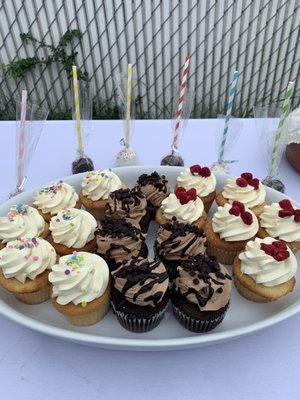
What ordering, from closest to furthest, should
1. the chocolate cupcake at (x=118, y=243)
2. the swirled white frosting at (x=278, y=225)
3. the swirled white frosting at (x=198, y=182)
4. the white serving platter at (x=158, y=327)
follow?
the white serving platter at (x=158, y=327), the chocolate cupcake at (x=118, y=243), the swirled white frosting at (x=278, y=225), the swirled white frosting at (x=198, y=182)

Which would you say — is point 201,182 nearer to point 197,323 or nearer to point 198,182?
point 198,182

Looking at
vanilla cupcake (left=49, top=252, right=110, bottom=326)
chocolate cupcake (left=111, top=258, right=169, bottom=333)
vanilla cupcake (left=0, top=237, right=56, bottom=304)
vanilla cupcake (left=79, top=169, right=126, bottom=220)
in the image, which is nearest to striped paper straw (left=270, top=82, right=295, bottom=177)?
vanilla cupcake (left=79, top=169, right=126, bottom=220)

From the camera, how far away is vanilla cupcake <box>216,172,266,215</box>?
1.62 meters

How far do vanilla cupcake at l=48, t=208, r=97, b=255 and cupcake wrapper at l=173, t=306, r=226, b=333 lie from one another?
424 mm

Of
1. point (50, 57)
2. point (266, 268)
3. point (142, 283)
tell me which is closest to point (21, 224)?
point (142, 283)

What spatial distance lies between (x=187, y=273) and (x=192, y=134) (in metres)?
1.15

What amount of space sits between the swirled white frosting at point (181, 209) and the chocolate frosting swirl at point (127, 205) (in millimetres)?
89

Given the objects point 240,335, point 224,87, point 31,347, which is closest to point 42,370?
point 31,347

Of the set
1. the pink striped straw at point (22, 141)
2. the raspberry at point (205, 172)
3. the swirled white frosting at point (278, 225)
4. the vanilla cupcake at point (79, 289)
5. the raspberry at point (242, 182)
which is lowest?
the vanilla cupcake at point (79, 289)

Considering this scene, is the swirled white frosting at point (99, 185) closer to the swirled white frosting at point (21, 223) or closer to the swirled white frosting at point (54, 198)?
the swirled white frosting at point (54, 198)

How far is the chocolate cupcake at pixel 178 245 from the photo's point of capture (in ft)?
4.52

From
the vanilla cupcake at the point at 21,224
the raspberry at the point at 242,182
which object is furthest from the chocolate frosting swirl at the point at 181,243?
the vanilla cupcake at the point at 21,224

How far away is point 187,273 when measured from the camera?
48.7 inches

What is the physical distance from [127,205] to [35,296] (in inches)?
18.7
